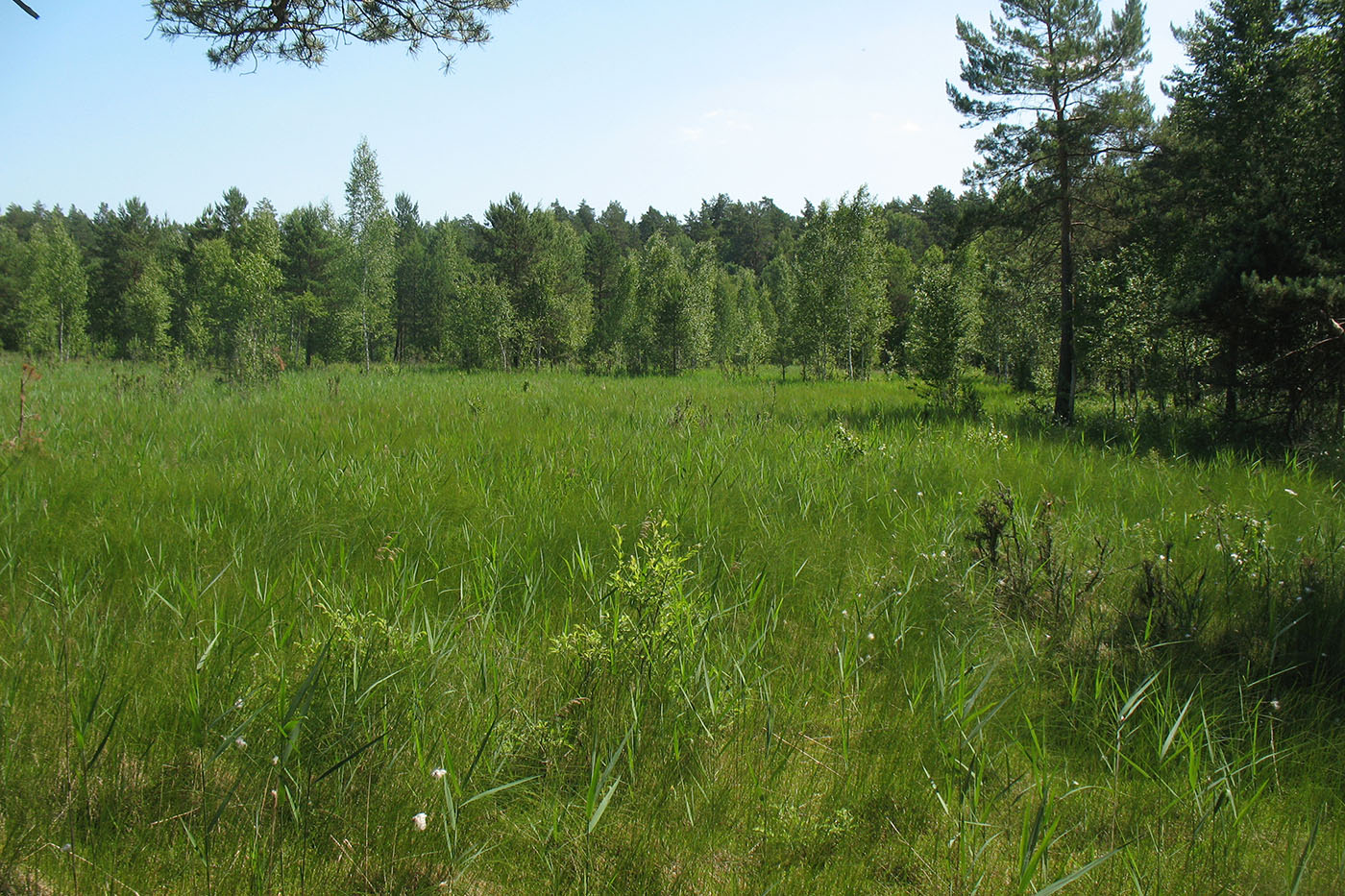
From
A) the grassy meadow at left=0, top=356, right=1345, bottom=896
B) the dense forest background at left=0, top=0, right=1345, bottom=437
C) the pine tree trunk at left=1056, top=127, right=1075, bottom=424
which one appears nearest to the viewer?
the grassy meadow at left=0, top=356, right=1345, bottom=896

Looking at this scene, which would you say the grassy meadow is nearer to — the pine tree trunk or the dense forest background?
the dense forest background

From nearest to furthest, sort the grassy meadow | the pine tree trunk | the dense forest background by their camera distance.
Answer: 1. the grassy meadow
2. the dense forest background
3. the pine tree trunk

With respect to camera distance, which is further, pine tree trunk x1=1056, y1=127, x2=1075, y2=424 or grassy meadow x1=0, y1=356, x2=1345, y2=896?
pine tree trunk x1=1056, y1=127, x2=1075, y2=424

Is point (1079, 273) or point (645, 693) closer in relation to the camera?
point (645, 693)

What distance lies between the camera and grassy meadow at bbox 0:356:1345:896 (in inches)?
66.3

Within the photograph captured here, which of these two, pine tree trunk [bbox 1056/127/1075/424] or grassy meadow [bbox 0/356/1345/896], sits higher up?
pine tree trunk [bbox 1056/127/1075/424]

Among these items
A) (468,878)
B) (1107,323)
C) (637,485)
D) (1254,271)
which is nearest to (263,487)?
(637,485)

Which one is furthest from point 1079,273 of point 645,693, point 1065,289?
point 645,693

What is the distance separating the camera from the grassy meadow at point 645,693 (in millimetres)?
1684

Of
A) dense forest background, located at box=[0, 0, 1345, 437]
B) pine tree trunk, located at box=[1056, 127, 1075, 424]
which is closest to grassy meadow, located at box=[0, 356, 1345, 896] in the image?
dense forest background, located at box=[0, 0, 1345, 437]

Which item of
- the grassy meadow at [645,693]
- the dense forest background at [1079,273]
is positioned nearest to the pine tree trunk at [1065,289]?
the dense forest background at [1079,273]

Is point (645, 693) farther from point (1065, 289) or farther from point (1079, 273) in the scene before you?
point (1079, 273)

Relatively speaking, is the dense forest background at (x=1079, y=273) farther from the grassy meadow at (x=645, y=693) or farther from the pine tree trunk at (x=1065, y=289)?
the grassy meadow at (x=645, y=693)

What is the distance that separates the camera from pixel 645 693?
228 centimetres
